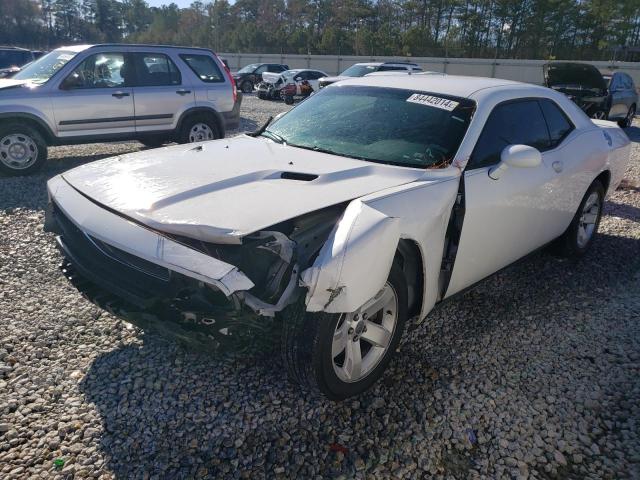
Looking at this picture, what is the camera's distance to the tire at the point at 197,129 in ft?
27.3

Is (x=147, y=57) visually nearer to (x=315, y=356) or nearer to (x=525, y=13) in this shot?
(x=315, y=356)

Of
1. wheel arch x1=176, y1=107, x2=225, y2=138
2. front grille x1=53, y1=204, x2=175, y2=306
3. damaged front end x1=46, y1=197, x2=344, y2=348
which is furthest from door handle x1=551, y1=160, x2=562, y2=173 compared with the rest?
wheel arch x1=176, y1=107, x2=225, y2=138

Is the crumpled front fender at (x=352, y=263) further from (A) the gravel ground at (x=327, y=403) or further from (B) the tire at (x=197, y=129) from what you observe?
(B) the tire at (x=197, y=129)

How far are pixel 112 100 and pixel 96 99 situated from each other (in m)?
0.23

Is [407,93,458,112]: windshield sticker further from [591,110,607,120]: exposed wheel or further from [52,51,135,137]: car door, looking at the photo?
[591,110,607,120]: exposed wheel

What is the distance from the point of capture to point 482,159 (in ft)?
10.4

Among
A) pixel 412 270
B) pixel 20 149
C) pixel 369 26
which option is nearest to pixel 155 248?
pixel 412 270

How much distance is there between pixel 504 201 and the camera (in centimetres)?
325

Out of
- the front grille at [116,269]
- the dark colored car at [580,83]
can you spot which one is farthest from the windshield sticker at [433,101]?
the dark colored car at [580,83]

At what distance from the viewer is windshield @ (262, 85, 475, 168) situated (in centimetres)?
311

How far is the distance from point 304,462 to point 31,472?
1.18 metres

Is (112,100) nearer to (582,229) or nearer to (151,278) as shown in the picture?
(151,278)

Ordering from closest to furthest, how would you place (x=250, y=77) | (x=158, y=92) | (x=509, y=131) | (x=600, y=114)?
(x=509, y=131) → (x=158, y=92) → (x=600, y=114) → (x=250, y=77)

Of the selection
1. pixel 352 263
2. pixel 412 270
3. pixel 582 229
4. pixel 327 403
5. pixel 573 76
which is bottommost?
pixel 327 403
